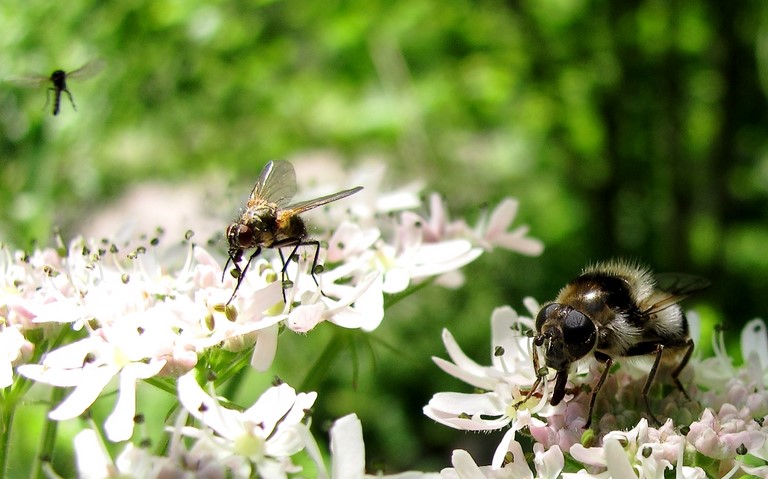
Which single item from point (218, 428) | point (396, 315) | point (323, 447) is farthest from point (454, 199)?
point (218, 428)

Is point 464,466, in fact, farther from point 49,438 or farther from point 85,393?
point 49,438

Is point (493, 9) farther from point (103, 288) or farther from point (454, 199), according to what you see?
point (103, 288)

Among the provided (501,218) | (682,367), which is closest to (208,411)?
(682,367)

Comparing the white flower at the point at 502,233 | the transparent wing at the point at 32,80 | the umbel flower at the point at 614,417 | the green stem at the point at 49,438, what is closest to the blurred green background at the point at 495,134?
the transparent wing at the point at 32,80

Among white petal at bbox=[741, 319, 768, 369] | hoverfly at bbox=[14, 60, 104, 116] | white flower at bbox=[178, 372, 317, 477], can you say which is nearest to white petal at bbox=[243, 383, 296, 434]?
white flower at bbox=[178, 372, 317, 477]

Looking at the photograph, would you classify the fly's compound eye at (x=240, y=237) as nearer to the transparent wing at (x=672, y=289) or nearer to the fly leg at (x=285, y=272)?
the fly leg at (x=285, y=272)

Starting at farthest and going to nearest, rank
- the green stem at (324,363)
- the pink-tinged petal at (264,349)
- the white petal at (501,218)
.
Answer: the white petal at (501,218)
the green stem at (324,363)
the pink-tinged petal at (264,349)

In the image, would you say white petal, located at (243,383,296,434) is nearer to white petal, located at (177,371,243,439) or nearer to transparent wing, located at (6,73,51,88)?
white petal, located at (177,371,243,439)
